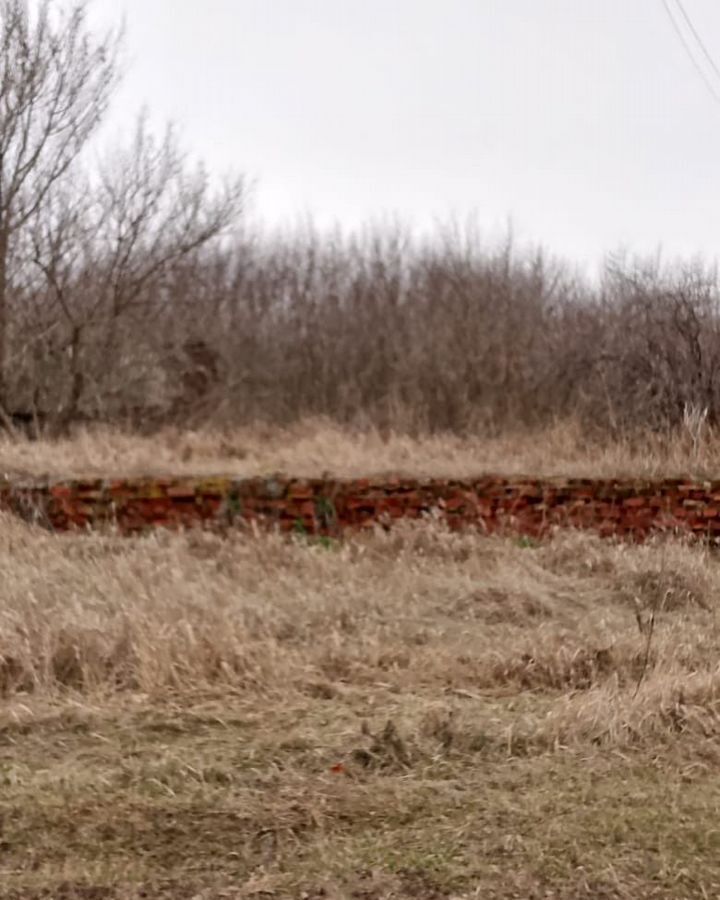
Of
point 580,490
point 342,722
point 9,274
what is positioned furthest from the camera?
point 9,274

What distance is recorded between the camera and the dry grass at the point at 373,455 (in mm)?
9594

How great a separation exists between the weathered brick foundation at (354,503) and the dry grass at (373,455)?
36 centimetres

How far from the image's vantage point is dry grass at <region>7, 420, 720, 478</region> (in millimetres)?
9594

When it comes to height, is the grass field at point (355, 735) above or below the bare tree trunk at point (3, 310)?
below

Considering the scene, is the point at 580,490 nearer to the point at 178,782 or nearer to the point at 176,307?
the point at 178,782

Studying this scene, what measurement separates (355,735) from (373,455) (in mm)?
7034

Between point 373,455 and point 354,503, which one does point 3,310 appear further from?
point 354,503

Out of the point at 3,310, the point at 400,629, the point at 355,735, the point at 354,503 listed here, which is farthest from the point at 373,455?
the point at 355,735

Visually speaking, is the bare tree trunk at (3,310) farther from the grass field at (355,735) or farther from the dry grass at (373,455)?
the grass field at (355,735)

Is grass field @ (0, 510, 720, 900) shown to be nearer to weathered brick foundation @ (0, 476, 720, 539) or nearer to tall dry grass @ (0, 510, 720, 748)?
tall dry grass @ (0, 510, 720, 748)

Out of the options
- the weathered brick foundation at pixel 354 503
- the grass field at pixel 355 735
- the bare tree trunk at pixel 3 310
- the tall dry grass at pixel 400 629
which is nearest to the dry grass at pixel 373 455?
the weathered brick foundation at pixel 354 503

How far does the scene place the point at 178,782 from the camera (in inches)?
142

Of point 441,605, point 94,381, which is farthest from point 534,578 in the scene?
point 94,381

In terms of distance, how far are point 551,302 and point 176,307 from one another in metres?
7.02
